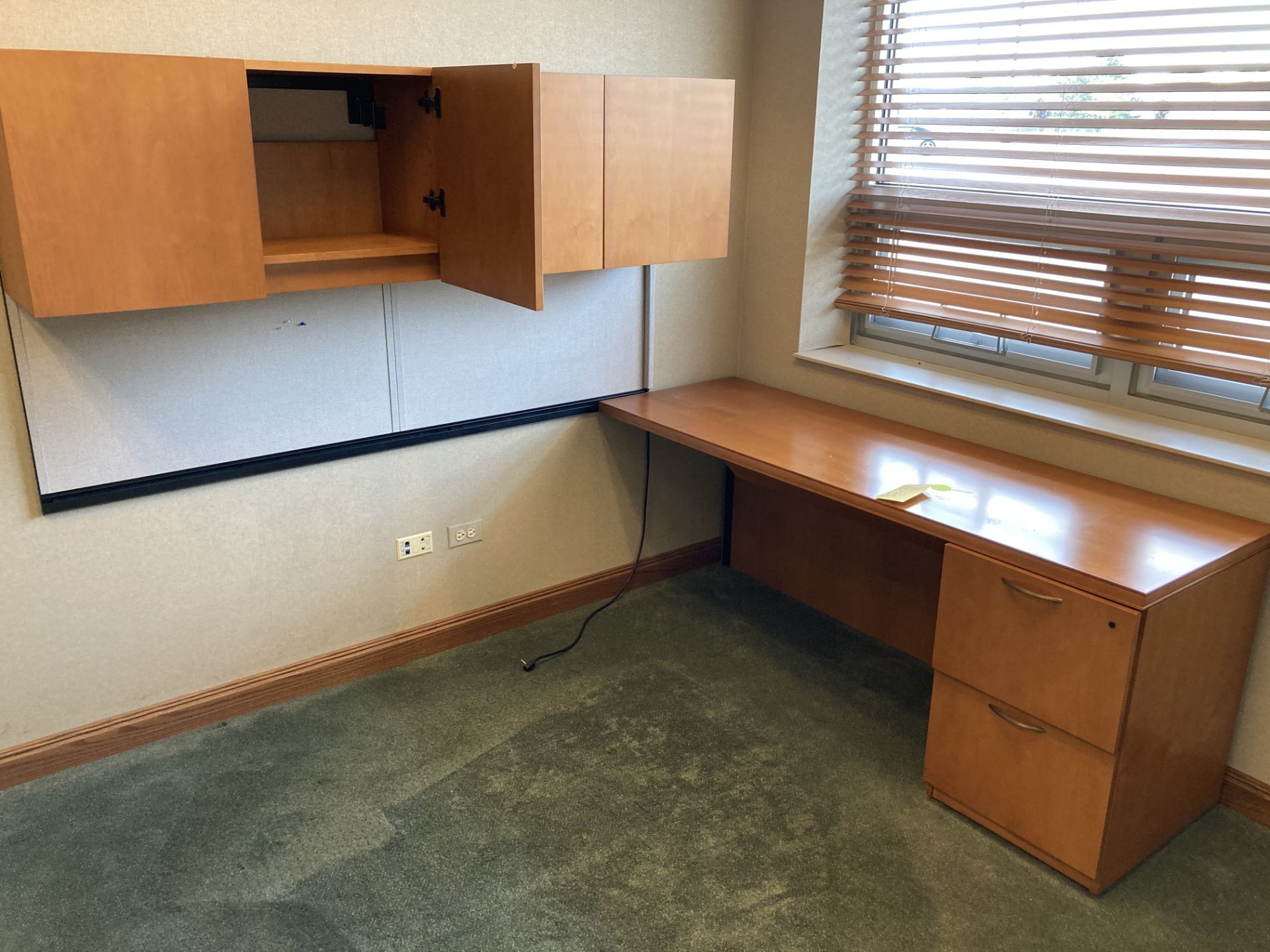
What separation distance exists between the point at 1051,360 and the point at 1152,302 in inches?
14.6

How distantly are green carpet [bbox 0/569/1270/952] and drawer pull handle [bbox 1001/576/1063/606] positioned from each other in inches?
24.5

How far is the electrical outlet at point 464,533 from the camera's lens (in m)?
3.04

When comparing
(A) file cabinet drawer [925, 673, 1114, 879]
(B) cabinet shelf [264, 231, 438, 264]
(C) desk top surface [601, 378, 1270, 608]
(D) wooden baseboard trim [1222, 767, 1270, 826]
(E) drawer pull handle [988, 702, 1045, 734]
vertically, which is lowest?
(D) wooden baseboard trim [1222, 767, 1270, 826]

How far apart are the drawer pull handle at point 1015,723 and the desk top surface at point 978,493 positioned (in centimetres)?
34

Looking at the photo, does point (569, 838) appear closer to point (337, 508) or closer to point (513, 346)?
point (337, 508)

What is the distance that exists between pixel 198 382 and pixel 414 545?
77 centimetres

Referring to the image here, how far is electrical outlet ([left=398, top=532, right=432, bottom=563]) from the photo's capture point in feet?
9.69

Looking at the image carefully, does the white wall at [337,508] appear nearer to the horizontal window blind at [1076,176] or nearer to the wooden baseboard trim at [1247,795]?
the horizontal window blind at [1076,176]

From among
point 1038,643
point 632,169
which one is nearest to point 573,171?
point 632,169

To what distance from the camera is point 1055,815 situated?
2.18 m

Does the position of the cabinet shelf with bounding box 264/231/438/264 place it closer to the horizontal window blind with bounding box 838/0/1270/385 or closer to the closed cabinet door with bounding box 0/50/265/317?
the closed cabinet door with bounding box 0/50/265/317

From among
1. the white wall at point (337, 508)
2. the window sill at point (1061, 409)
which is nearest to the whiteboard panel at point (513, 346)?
the white wall at point (337, 508)

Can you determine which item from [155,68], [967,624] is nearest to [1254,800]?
[967,624]

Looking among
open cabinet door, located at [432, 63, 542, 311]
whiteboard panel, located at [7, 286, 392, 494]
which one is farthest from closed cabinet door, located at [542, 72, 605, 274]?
whiteboard panel, located at [7, 286, 392, 494]
